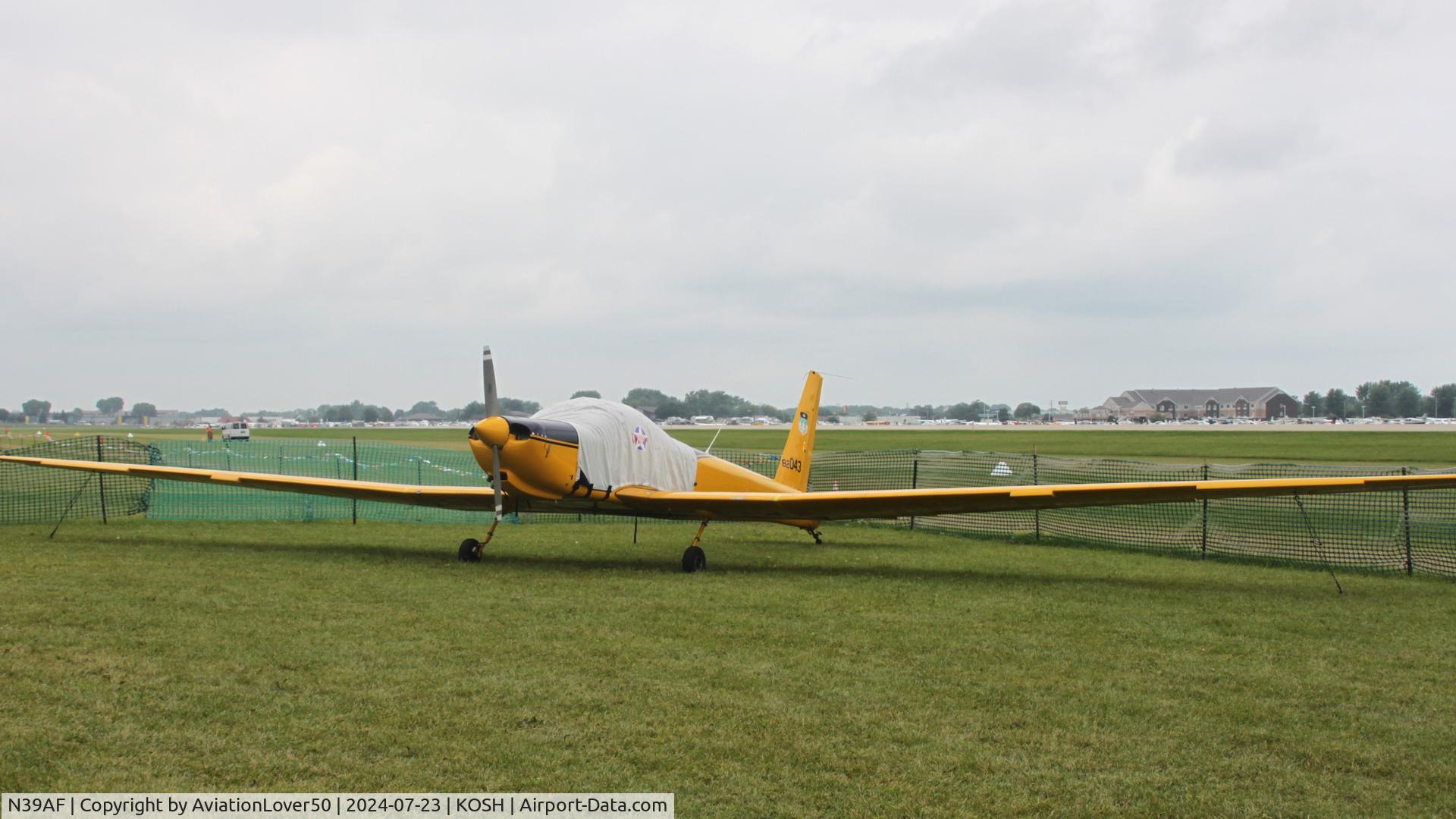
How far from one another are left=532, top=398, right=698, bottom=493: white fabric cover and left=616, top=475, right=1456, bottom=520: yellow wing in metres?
0.28

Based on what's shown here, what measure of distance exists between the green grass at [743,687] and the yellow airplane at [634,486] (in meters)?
0.97

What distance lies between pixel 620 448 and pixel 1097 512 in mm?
11422

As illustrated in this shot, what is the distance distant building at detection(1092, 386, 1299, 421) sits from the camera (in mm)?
147500

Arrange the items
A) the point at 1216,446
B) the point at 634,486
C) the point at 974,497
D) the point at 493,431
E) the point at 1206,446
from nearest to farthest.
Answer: the point at 493,431, the point at 974,497, the point at 634,486, the point at 1216,446, the point at 1206,446

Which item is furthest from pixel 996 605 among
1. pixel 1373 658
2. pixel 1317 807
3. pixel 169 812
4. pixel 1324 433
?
pixel 1324 433

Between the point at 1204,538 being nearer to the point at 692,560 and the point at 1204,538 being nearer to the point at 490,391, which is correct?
the point at 692,560

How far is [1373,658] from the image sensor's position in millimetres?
6898

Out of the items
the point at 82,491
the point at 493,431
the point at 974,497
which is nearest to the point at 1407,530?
the point at 974,497

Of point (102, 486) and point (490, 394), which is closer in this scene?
point (490, 394)

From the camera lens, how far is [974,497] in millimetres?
10844

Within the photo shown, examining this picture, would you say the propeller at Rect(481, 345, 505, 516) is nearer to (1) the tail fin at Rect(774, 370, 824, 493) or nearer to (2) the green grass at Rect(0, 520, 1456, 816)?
(2) the green grass at Rect(0, 520, 1456, 816)

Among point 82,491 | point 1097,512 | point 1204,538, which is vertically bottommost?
point 1097,512

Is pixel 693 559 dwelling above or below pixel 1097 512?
above

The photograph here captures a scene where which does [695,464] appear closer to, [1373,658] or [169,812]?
[1373,658]
